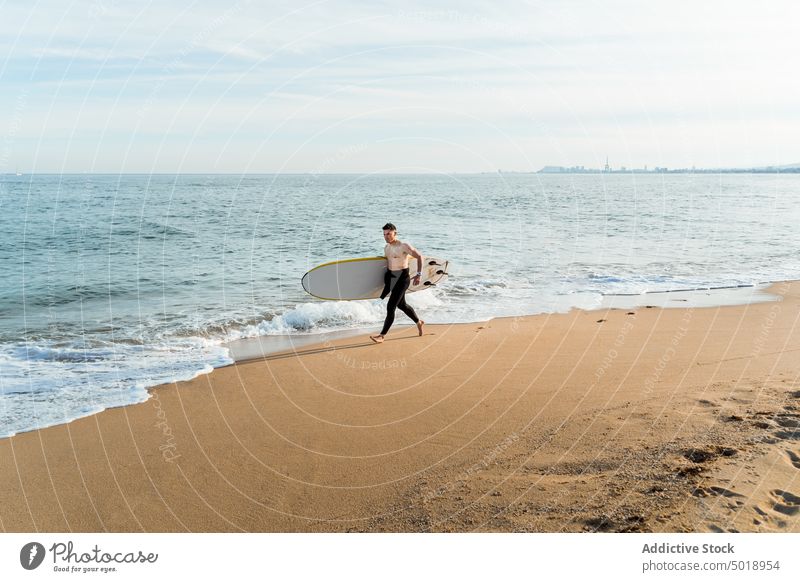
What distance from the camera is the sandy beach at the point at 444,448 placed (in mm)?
4570

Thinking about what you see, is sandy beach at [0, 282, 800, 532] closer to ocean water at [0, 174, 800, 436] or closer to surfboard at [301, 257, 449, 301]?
ocean water at [0, 174, 800, 436]

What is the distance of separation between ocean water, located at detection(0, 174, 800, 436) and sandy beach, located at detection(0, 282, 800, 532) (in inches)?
58.2

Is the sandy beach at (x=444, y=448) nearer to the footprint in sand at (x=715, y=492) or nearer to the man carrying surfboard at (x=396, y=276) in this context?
the footprint in sand at (x=715, y=492)

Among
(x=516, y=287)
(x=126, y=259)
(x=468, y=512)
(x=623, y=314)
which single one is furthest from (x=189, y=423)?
(x=126, y=259)

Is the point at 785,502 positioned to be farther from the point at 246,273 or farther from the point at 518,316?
the point at 246,273

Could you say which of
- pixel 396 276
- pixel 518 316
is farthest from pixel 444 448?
pixel 518 316

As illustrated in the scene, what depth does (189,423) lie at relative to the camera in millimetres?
6871

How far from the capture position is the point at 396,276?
36.1 ft

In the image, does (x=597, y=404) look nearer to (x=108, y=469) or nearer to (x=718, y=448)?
(x=718, y=448)

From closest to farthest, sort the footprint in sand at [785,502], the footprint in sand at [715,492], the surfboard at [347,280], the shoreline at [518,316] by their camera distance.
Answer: the footprint in sand at [785,502] < the footprint in sand at [715,492] < the shoreline at [518,316] < the surfboard at [347,280]

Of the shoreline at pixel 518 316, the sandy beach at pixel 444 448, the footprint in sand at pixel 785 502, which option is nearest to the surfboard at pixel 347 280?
the shoreline at pixel 518 316

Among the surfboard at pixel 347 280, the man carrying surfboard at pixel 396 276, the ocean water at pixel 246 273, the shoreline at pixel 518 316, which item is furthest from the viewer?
the surfboard at pixel 347 280

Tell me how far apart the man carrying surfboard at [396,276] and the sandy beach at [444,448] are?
4.56 ft

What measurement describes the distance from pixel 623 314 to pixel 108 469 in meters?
10.0
